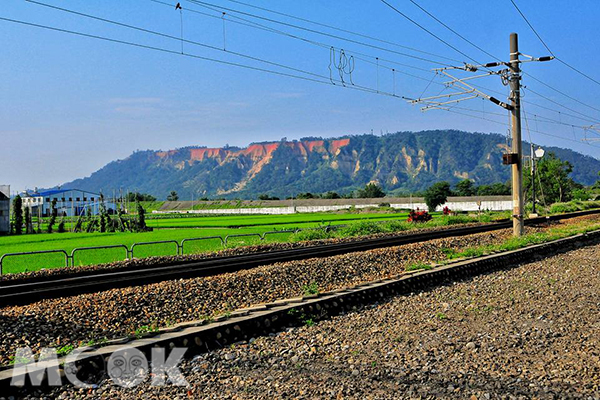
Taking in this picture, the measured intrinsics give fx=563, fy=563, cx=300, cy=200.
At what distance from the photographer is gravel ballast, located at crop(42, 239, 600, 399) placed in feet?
19.6

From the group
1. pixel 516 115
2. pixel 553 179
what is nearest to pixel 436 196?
pixel 553 179

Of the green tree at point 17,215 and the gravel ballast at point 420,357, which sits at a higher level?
the green tree at point 17,215

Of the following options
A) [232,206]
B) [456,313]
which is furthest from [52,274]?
[232,206]

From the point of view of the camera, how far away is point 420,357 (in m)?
7.15

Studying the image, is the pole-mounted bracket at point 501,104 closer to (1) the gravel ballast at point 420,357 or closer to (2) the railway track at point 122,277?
(2) the railway track at point 122,277

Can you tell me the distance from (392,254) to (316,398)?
1214 cm

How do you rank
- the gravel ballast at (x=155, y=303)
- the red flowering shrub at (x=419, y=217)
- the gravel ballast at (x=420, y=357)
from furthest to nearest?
1. the red flowering shrub at (x=419, y=217)
2. the gravel ballast at (x=155, y=303)
3. the gravel ballast at (x=420, y=357)

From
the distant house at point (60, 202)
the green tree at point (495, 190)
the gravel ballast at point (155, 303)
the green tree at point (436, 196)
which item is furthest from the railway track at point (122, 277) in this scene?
the green tree at point (495, 190)

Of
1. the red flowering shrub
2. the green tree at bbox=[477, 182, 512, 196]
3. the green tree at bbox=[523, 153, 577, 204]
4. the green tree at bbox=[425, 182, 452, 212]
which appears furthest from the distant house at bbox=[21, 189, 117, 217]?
the green tree at bbox=[477, 182, 512, 196]

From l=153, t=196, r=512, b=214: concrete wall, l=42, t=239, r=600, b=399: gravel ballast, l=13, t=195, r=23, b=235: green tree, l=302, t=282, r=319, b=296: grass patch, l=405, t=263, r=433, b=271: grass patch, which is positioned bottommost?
l=153, t=196, r=512, b=214: concrete wall

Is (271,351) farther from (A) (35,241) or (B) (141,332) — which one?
(A) (35,241)

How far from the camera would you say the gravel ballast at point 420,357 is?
19.6 feet

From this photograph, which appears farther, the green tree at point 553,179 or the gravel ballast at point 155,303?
the green tree at point 553,179

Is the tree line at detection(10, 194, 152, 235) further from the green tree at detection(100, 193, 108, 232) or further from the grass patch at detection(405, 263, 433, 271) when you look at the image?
the grass patch at detection(405, 263, 433, 271)
